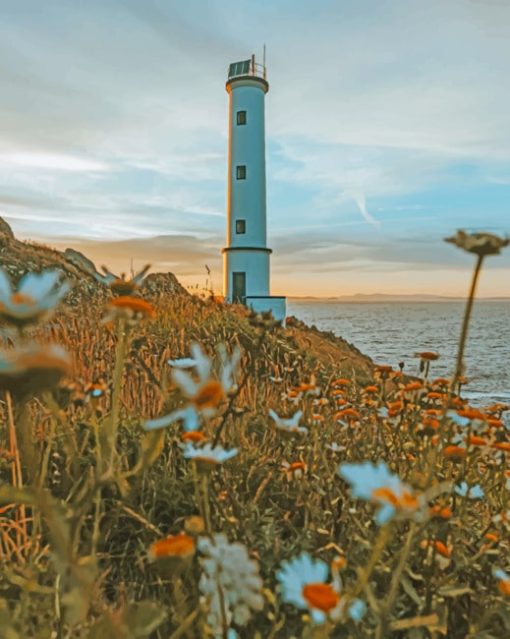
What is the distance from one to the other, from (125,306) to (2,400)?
8.28 ft

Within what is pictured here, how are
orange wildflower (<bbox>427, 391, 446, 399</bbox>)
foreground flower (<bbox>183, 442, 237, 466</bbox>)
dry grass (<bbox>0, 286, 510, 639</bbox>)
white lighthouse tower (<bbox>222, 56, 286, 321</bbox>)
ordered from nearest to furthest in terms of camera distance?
dry grass (<bbox>0, 286, 510, 639</bbox>), foreground flower (<bbox>183, 442, 237, 466</bbox>), orange wildflower (<bbox>427, 391, 446, 399</bbox>), white lighthouse tower (<bbox>222, 56, 286, 321</bbox>)

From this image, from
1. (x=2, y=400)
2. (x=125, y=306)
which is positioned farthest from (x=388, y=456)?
(x=2, y=400)

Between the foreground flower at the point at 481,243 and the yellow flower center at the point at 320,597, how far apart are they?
56cm

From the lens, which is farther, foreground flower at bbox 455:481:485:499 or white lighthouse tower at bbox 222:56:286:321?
white lighthouse tower at bbox 222:56:286:321

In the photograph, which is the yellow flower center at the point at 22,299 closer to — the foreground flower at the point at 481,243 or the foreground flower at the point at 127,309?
the foreground flower at the point at 127,309

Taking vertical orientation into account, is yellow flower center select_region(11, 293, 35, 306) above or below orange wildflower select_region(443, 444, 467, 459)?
above

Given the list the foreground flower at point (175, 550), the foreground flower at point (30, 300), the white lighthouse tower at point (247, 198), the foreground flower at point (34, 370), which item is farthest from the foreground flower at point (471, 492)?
the white lighthouse tower at point (247, 198)

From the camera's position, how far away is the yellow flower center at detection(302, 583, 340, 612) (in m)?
0.76

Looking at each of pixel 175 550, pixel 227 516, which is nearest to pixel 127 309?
pixel 175 550

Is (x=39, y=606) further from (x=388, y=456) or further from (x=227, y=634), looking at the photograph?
(x=388, y=456)

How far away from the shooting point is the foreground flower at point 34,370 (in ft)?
1.66

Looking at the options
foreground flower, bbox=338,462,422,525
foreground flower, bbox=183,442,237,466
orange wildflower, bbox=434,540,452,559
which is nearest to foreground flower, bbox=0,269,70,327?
foreground flower, bbox=183,442,237,466

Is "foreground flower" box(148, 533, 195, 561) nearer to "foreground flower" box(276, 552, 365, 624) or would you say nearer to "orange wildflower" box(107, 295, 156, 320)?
"foreground flower" box(276, 552, 365, 624)

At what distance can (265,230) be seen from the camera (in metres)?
17.8
